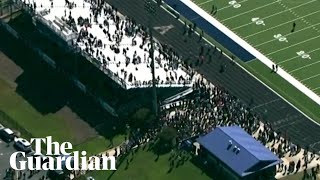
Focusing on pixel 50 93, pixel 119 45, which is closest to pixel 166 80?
pixel 119 45

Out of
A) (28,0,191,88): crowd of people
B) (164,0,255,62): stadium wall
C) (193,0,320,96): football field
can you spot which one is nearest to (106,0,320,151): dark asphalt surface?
(164,0,255,62): stadium wall

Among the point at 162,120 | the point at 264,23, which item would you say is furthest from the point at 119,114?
the point at 264,23

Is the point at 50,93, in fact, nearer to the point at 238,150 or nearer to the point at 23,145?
the point at 23,145

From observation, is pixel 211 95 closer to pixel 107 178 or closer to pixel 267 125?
pixel 267 125

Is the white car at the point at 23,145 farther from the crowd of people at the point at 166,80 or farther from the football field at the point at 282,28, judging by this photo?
the football field at the point at 282,28

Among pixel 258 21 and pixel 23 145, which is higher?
pixel 258 21

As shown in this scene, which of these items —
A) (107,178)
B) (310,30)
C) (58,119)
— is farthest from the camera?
(310,30)
